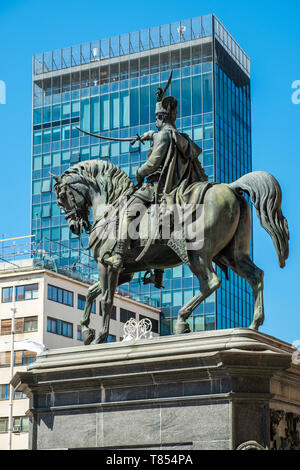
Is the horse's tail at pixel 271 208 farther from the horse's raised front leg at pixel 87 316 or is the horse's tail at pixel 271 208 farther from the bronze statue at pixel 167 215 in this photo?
the horse's raised front leg at pixel 87 316

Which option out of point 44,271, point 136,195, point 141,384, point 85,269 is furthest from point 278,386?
point 85,269

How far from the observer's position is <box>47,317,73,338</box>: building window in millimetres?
78906

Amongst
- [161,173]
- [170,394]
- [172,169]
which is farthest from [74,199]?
[170,394]

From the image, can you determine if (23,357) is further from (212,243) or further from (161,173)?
(212,243)

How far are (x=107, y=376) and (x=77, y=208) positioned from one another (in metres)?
4.30

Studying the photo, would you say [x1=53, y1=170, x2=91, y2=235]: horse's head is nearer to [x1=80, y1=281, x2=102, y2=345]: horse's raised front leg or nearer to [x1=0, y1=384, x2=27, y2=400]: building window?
[x1=80, y1=281, x2=102, y2=345]: horse's raised front leg

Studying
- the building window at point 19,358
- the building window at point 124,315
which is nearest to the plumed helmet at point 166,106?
the building window at point 19,358

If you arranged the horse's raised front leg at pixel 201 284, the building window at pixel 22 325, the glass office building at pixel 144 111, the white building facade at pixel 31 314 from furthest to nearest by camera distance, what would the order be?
the glass office building at pixel 144 111 → the building window at pixel 22 325 → the white building facade at pixel 31 314 → the horse's raised front leg at pixel 201 284

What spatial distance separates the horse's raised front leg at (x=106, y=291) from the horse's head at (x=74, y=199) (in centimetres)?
154

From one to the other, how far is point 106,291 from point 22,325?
200 feet

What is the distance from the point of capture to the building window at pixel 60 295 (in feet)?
261

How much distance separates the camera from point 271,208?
18078 mm

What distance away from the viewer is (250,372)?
16.2 meters
